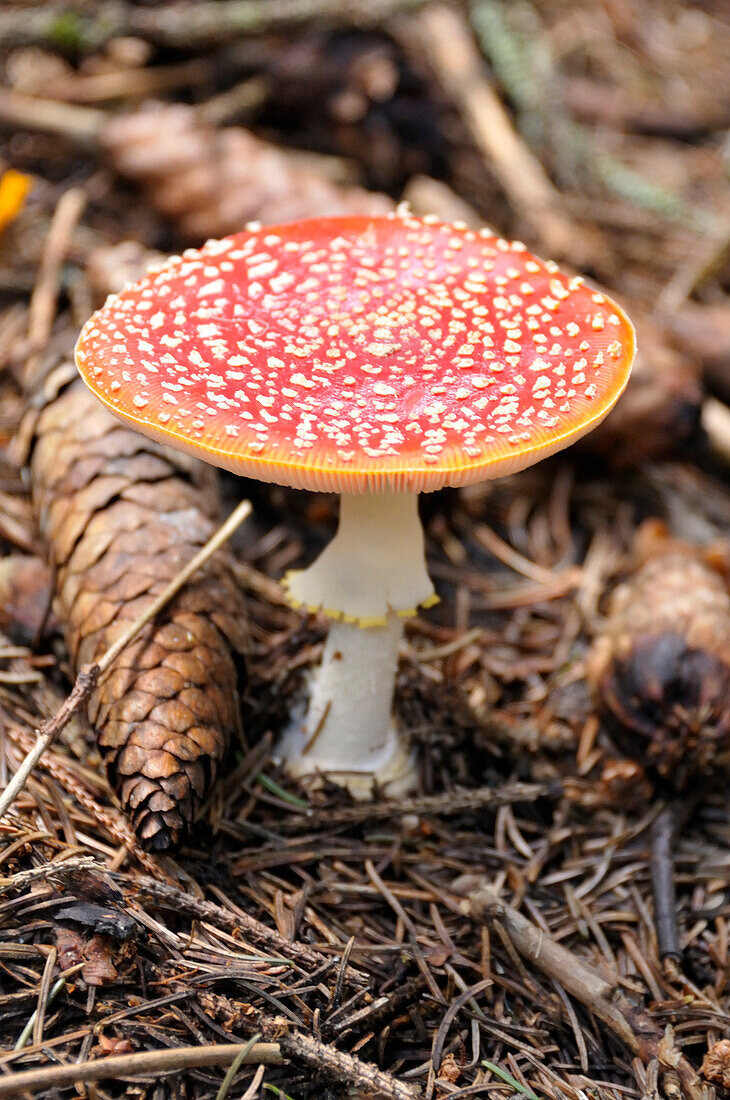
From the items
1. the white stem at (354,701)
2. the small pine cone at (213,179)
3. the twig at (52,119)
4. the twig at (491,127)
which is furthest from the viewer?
the twig at (52,119)

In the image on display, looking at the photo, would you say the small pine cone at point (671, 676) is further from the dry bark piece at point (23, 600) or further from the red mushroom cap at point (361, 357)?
the dry bark piece at point (23, 600)

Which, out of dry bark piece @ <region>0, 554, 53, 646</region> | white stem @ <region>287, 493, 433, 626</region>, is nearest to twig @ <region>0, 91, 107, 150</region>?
dry bark piece @ <region>0, 554, 53, 646</region>

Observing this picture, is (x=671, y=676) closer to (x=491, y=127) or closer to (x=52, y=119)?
(x=491, y=127)

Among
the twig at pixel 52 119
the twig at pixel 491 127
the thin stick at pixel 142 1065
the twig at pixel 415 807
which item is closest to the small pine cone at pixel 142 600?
the twig at pixel 415 807

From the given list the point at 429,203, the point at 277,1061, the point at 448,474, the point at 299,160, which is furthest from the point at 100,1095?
the point at 299,160

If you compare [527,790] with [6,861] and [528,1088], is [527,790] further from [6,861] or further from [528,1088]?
[6,861]

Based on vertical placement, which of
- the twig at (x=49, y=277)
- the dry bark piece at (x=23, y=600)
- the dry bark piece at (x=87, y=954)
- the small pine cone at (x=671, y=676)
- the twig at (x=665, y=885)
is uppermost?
the twig at (x=49, y=277)
